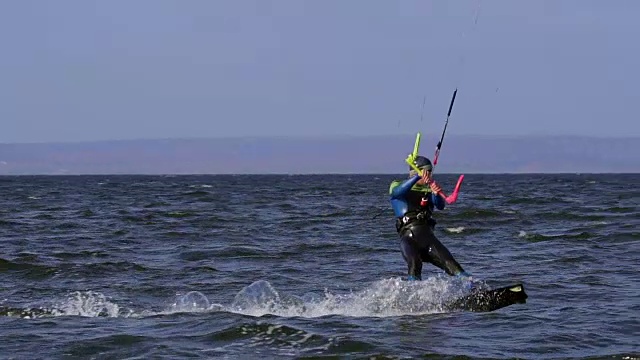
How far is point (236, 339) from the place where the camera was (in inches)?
483

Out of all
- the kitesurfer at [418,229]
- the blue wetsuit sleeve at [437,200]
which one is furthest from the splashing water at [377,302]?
the blue wetsuit sleeve at [437,200]

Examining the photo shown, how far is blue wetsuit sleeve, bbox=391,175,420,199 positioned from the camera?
13836mm

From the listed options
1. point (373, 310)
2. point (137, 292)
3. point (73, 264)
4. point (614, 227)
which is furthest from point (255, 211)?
point (373, 310)

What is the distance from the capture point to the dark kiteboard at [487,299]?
1436 cm

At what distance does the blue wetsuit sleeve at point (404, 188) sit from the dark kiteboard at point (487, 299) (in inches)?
66.4

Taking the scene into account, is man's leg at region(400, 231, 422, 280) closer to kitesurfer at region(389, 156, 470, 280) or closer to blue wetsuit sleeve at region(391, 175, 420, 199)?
kitesurfer at region(389, 156, 470, 280)

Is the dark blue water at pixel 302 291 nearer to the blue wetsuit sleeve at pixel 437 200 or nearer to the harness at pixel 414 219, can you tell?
the harness at pixel 414 219

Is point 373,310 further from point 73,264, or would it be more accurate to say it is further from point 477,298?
point 73,264

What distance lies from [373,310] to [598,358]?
4207 mm

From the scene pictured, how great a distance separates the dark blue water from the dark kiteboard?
21cm

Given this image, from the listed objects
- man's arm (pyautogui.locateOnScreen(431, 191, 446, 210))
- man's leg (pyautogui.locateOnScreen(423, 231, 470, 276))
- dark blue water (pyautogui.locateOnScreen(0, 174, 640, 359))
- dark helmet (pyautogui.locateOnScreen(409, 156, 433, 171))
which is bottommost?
dark blue water (pyautogui.locateOnScreen(0, 174, 640, 359))

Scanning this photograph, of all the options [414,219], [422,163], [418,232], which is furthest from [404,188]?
[418,232]

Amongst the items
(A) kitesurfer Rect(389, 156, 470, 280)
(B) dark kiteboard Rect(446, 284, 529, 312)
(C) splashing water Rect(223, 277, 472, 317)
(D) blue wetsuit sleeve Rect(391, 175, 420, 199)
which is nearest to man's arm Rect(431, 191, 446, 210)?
(A) kitesurfer Rect(389, 156, 470, 280)

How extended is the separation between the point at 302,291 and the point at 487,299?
3999 mm
